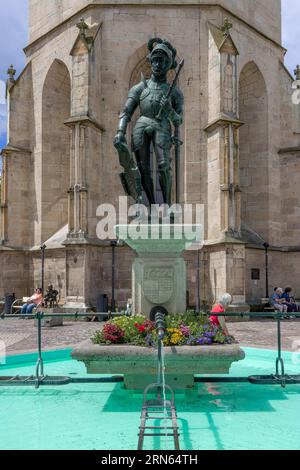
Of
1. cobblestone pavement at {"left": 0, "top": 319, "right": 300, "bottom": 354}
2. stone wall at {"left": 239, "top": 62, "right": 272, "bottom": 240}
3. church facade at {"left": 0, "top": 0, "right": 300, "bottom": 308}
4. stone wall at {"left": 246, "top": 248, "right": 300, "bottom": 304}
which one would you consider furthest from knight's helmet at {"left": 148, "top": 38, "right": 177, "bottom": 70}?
stone wall at {"left": 239, "top": 62, "right": 272, "bottom": 240}

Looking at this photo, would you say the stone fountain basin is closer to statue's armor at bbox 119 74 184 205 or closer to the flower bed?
the flower bed

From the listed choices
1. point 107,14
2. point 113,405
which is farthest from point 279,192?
point 113,405

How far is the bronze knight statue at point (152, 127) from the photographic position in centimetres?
596

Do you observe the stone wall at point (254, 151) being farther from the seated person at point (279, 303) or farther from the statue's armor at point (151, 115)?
the statue's armor at point (151, 115)

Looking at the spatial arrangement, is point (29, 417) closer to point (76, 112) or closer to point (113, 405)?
point (113, 405)

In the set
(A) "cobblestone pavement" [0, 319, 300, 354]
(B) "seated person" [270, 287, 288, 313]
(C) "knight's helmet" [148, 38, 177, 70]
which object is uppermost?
(C) "knight's helmet" [148, 38, 177, 70]

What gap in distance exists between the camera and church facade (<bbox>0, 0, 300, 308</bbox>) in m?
16.4

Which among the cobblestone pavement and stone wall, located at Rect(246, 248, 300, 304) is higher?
stone wall, located at Rect(246, 248, 300, 304)

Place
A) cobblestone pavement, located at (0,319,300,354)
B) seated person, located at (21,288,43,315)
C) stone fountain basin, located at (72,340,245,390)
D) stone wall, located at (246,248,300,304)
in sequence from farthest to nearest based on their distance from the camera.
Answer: stone wall, located at (246,248,300,304), seated person, located at (21,288,43,315), cobblestone pavement, located at (0,319,300,354), stone fountain basin, located at (72,340,245,390)

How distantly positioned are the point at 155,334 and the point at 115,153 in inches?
532

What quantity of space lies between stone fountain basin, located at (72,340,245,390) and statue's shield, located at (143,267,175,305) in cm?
90

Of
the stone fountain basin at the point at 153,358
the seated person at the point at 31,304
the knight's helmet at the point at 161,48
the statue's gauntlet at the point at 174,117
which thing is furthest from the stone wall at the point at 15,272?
the stone fountain basin at the point at 153,358

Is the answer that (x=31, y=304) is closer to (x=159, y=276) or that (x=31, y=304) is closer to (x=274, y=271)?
(x=274, y=271)

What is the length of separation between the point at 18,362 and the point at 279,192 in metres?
15.3
